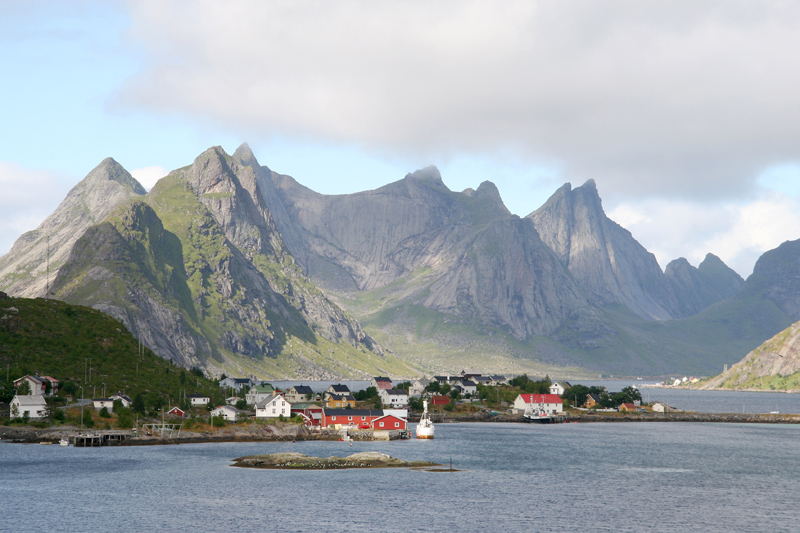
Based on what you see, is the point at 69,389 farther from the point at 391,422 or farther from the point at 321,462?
the point at 321,462

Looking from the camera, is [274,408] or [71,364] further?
[274,408]

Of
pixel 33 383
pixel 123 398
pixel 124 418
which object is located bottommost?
pixel 124 418

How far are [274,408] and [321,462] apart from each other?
64.7 m

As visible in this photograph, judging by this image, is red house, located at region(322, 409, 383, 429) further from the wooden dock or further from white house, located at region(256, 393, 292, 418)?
the wooden dock

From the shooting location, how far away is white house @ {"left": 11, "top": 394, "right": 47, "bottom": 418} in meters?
162

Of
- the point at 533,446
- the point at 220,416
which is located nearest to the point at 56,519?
the point at 220,416

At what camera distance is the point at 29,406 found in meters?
163

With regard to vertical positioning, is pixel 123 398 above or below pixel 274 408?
above

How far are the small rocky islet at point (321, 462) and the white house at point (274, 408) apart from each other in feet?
187

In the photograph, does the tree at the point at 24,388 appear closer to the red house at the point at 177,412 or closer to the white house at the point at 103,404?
the white house at the point at 103,404

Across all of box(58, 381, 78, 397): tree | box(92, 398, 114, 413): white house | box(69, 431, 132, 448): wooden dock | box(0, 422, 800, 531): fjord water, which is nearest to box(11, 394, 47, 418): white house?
box(58, 381, 78, 397): tree

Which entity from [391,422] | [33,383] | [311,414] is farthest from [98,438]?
[391,422]

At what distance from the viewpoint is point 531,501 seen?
341 feet

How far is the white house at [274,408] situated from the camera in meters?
192
